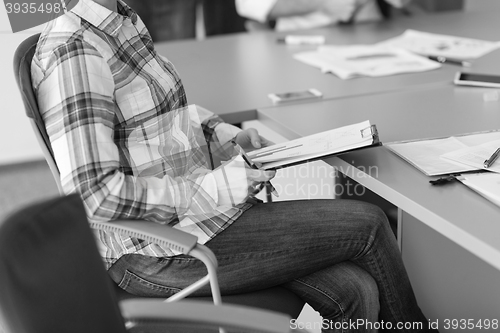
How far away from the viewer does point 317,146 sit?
49.5 inches

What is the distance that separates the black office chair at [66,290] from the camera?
76cm

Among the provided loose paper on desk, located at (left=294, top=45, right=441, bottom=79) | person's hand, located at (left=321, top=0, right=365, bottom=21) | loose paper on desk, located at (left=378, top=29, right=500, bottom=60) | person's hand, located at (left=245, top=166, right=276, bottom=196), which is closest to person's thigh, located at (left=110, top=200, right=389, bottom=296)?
person's hand, located at (left=245, top=166, right=276, bottom=196)

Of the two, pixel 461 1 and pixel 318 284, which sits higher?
pixel 461 1

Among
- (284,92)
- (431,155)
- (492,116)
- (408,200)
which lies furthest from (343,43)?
(408,200)

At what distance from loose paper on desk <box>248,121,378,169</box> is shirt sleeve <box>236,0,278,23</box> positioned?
5.49 ft

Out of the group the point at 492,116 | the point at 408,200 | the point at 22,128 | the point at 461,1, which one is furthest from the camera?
the point at 461,1

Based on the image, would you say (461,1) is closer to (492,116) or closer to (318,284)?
(492,116)

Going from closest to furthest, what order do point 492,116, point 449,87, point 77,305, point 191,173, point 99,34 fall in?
point 77,305
point 99,34
point 191,173
point 492,116
point 449,87

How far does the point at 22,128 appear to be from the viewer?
2109 mm

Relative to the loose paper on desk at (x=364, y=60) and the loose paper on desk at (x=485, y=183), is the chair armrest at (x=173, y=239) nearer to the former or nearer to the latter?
the loose paper on desk at (x=485, y=183)

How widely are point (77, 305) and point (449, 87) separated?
4.38 feet

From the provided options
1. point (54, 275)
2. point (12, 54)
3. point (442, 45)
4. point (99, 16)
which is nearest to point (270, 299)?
point (54, 275)

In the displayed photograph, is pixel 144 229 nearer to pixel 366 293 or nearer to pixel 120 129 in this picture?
→ pixel 120 129

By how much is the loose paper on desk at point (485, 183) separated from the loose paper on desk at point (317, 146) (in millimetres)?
187
